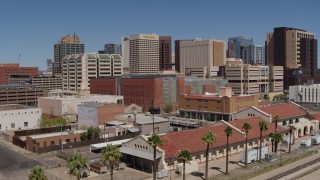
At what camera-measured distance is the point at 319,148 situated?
3797 inches

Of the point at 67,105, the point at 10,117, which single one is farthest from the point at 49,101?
the point at 10,117

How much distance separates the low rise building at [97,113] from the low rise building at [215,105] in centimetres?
2794

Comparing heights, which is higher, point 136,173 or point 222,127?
point 222,127

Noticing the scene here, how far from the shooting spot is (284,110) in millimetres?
121125

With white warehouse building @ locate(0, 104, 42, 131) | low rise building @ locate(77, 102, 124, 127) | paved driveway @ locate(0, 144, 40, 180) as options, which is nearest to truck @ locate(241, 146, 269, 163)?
paved driveway @ locate(0, 144, 40, 180)

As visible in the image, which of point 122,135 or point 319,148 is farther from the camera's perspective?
point 122,135

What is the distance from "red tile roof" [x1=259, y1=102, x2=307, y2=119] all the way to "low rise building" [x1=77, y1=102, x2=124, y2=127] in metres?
50.1

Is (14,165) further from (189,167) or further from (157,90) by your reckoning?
(157,90)

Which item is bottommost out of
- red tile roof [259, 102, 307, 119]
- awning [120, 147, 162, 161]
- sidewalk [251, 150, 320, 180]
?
sidewalk [251, 150, 320, 180]

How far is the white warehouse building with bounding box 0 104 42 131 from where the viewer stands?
13800 cm

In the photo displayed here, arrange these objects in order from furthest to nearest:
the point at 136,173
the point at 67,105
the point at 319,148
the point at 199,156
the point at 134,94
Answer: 1. the point at 134,94
2. the point at 67,105
3. the point at 319,148
4. the point at 199,156
5. the point at 136,173

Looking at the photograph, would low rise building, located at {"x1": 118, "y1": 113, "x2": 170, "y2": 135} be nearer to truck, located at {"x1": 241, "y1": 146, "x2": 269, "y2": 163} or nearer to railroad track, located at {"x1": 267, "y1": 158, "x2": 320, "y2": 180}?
truck, located at {"x1": 241, "y1": 146, "x2": 269, "y2": 163}

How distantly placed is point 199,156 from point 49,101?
10354 centimetres

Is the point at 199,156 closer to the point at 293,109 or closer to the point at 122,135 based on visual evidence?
the point at 122,135
